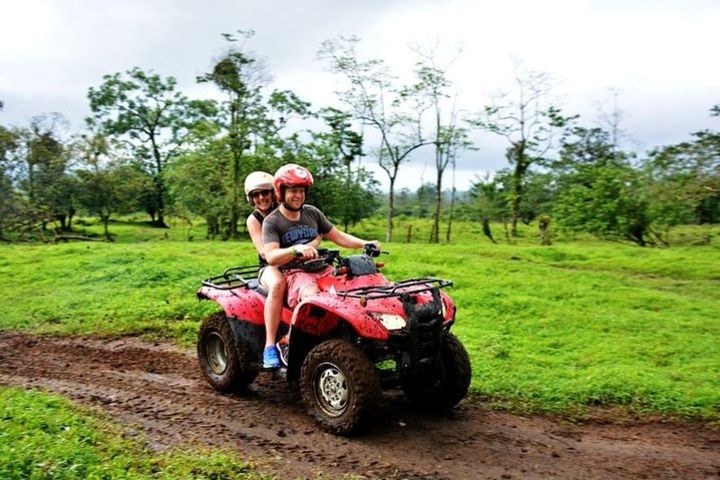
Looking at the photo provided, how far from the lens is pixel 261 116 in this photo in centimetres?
3033

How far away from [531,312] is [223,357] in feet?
18.0

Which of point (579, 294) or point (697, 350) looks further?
point (579, 294)

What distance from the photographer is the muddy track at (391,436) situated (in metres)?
4.67

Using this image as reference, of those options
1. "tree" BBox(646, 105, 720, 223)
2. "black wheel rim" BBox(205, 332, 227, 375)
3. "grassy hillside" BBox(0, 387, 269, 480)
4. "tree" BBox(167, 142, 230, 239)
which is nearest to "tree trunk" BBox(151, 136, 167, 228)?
"tree" BBox(167, 142, 230, 239)

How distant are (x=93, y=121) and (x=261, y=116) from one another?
65.6 ft

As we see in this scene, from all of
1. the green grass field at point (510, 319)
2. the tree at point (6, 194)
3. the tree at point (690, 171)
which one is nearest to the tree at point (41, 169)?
the tree at point (6, 194)

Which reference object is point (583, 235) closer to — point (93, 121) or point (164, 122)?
point (164, 122)

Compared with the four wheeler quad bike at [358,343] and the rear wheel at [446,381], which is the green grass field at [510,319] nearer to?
the rear wheel at [446,381]

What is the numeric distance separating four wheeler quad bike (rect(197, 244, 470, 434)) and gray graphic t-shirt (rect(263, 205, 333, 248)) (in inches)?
12.5

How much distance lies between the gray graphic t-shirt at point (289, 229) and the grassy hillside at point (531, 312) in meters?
2.45

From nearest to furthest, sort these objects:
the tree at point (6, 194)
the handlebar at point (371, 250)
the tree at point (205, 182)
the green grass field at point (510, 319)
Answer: the green grass field at point (510, 319) < the handlebar at point (371, 250) < the tree at point (6, 194) < the tree at point (205, 182)

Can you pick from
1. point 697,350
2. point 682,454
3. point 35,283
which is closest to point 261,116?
point 35,283

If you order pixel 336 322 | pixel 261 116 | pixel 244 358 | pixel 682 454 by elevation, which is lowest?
pixel 682 454

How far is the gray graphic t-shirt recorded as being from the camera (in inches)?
228
